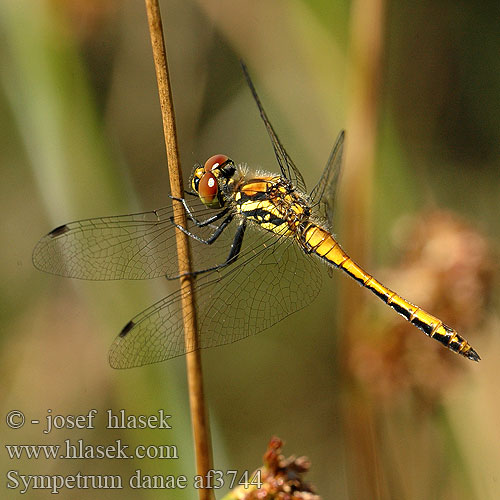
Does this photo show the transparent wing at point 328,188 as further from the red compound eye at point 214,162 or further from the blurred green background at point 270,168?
the red compound eye at point 214,162

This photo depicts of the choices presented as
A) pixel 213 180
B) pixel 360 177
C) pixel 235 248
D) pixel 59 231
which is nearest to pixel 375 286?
pixel 360 177

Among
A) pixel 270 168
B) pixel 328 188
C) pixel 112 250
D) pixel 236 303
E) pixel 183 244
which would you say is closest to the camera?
pixel 183 244

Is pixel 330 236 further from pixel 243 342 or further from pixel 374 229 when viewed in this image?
pixel 243 342

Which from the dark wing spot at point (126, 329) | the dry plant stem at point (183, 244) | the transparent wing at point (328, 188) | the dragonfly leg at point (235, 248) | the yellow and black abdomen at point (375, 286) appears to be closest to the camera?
the dry plant stem at point (183, 244)

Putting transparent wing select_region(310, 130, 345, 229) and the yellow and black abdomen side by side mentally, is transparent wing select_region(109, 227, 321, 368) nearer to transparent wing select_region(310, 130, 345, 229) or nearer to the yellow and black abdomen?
the yellow and black abdomen

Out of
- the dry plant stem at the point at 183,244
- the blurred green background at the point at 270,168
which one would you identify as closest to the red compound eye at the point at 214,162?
the blurred green background at the point at 270,168

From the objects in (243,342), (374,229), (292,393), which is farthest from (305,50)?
(292,393)

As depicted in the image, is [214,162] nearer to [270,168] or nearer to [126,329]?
[126,329]
